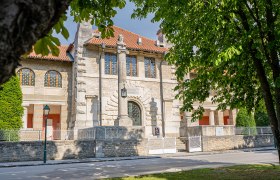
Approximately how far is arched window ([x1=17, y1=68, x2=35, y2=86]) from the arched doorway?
9.07m

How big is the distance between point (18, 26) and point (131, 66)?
2645cm

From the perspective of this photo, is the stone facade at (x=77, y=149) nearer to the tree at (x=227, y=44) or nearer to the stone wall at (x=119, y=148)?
the stone wall at (x=119, y=148)

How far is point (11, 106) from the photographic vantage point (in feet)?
77.0

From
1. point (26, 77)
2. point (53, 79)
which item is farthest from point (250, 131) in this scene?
point (26, 77)

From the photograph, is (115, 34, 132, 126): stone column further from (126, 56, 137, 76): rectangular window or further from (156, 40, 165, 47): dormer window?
(156, 40, 165, 47): dormer window

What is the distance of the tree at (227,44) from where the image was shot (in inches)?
334

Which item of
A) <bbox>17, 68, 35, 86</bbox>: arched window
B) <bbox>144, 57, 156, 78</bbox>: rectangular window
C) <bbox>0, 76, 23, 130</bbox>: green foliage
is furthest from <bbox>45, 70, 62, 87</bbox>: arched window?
<bbox>144, 57, 156, 78</bbox>: rectangular window

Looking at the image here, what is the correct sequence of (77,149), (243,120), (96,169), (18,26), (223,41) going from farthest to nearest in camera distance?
(243,120) < (77,149) < (96,169) < (223,41) < (18,26)

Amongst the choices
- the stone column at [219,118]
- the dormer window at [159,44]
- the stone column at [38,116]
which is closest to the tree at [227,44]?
the stone column at [38,116]

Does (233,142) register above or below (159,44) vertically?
below

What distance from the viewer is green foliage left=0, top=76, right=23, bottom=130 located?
901 inches

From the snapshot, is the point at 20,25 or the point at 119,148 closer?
the point at 20,25

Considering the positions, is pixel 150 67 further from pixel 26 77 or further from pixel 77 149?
pixel 77 149

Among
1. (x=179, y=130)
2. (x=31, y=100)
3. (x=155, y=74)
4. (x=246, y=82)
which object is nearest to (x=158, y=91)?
(x=155, y=74)
